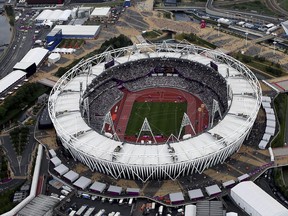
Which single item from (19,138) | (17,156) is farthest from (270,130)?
(19,138)

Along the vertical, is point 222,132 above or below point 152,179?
above

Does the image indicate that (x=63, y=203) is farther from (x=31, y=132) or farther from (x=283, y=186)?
(x=283, y=186)

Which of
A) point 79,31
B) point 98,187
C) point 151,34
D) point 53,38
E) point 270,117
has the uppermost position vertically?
point 79,31

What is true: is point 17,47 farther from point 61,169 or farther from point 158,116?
point 61,169

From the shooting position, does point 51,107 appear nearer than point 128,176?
No

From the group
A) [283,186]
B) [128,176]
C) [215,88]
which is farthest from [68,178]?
[215,88]

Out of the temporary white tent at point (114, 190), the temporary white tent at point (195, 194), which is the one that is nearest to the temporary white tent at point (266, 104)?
the temporary white tent at point (195, 194)
